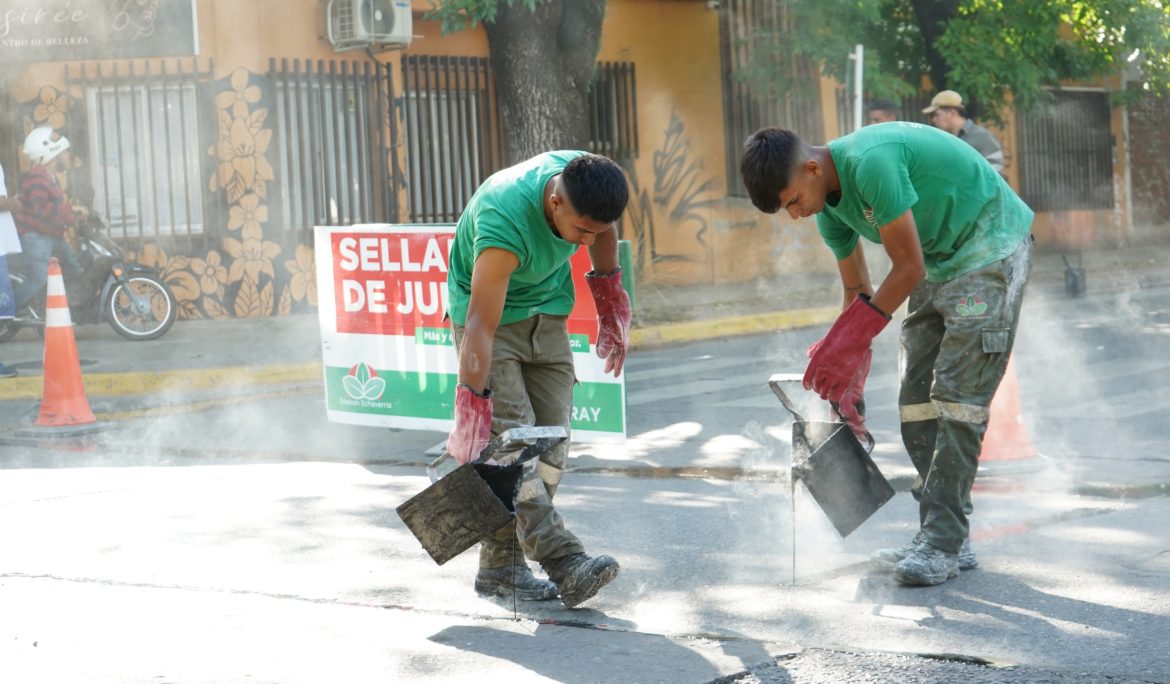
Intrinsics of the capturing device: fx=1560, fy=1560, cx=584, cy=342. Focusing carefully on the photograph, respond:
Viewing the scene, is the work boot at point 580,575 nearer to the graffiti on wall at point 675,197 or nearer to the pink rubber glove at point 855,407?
the pink rubber glove at point 855,407

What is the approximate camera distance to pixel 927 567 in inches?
193

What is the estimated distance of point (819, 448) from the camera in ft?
16.2

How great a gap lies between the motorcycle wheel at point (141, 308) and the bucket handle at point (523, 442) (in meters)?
8.77

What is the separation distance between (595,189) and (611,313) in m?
0.79

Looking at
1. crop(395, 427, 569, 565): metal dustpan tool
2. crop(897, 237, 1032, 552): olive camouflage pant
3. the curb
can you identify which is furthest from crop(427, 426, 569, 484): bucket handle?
the curb

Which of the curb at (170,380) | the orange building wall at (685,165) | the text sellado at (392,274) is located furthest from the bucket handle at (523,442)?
the orange building wall at (685,165)

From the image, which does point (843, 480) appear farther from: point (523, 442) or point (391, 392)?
point (391, 392)

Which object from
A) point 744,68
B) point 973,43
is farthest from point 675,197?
point 973,43

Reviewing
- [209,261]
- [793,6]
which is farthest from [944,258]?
[793,6]

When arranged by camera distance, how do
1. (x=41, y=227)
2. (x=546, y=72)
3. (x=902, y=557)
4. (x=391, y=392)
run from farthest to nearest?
(x=546, y=72), (x=41, y=227), (x=391, y=392), (x=902, y=557)

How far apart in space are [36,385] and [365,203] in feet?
19.5

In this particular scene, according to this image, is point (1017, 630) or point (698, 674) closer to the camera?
point (698, 674)

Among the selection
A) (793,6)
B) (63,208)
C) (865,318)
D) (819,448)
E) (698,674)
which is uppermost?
(793,6)

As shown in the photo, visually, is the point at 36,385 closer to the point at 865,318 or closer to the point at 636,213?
the point at 865,318
